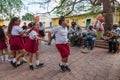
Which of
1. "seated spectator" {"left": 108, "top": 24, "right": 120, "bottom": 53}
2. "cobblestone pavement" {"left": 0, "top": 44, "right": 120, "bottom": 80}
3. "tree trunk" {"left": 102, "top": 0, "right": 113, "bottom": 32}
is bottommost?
"cobblestone pavement" {"left": 0, "top": 44, "right": 120, "bottom": 80}

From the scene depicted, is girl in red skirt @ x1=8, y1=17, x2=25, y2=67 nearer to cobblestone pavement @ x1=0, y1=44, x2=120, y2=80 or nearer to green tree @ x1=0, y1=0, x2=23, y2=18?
cobblestone pavement @ x1=0, y1=44, x2=120, y2=80

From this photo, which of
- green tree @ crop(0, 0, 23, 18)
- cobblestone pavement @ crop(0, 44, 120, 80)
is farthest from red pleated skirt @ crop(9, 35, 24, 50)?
green tree @ crop(0, 0, 23, 18)

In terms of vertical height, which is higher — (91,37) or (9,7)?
(9,7)

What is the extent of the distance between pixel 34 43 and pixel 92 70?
2.02 meters

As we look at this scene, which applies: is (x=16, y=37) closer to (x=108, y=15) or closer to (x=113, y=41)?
(x=113, y=41)

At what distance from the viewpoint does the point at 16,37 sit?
6.03 meters

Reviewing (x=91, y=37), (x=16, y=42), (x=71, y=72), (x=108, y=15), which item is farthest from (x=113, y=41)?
(x=16, y=42)

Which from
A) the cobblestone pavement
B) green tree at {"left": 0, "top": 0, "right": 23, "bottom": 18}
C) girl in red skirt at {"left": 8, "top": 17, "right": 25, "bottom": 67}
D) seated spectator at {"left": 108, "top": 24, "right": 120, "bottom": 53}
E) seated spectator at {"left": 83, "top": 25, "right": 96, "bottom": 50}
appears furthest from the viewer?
green tree at {"left": 0, "top": 0, "right": 23, "bottom": 18}

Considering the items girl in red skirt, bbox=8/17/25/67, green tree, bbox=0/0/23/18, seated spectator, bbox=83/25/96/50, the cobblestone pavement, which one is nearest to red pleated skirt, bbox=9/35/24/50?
girl in red skirt, bbox=8/17/25/67

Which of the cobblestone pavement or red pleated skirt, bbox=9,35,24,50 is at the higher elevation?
red pleated skirt, bbox=9,35,24,50

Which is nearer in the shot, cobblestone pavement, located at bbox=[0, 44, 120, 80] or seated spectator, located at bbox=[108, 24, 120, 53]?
cobblestone pavement, located at bbox=[0, 44, 120, 80]

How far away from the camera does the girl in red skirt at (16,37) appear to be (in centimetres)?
586

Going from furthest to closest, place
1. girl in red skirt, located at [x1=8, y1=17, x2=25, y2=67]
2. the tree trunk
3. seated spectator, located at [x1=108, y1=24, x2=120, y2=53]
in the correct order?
the tree trunk
seated spectator, located at [x1=108, y1=24, x2=120, y2=53]
girl in red skirt, located at [x1=8, y1=17, x2=25, y2=67]

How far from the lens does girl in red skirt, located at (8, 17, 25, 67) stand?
5.86 m
